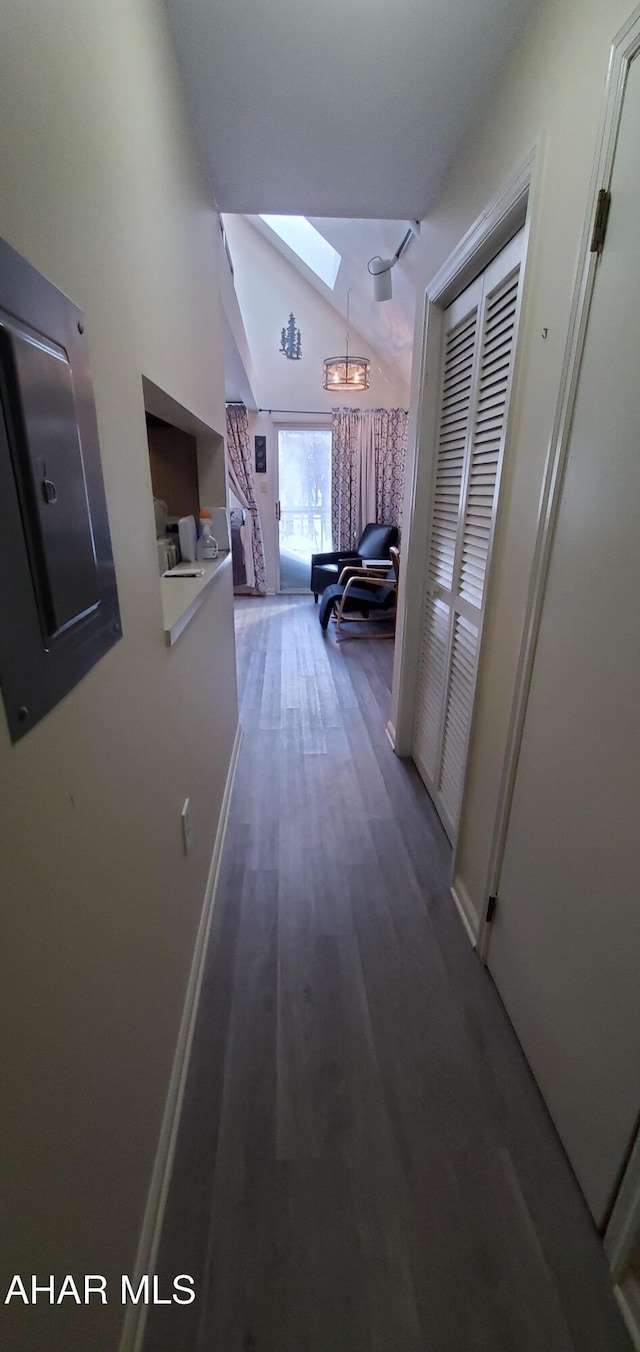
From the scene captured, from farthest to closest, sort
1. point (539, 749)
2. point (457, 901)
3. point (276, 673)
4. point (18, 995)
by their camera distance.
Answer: point (276, 673) → point (457, 901) → point (539, 749) → point (18, 995)

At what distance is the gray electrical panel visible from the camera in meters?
0.47

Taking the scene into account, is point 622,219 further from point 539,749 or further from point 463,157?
point 463,157

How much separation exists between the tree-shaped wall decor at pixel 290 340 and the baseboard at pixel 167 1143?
560 centimetres

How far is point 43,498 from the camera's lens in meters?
0.53

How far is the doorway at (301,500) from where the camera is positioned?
19.5ft

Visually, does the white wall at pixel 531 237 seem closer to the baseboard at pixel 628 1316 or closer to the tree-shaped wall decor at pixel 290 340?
the baseboard at pixel 628 1316

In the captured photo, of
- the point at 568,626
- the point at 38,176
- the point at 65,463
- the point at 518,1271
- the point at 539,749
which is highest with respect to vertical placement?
the point at 38,176

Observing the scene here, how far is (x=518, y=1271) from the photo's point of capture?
0.92 metres

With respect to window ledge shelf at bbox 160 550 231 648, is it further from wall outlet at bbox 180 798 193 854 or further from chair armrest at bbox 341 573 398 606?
chair armrest at bbox 341 573 398 606

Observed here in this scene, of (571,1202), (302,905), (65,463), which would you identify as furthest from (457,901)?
(65,463)

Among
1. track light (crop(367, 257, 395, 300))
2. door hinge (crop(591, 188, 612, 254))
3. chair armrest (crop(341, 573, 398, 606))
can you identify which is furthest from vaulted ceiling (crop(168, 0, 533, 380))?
chair armrest (crop(341, 573, 398, 606))

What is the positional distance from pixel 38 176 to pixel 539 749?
3.98 feet

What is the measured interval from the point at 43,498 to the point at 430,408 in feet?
6.40

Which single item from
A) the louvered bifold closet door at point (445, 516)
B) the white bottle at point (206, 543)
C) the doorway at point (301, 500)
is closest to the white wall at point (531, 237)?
the louvered bifold closet door at point (445, 516)
